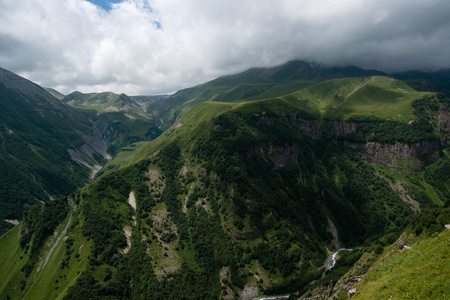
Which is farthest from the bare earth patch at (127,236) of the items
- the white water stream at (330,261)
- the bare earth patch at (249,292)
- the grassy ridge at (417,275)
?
the grassy ridge at (417,275)

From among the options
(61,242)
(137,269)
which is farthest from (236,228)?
(61,242)

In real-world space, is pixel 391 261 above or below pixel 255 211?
above

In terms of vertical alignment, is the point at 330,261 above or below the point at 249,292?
Result: below

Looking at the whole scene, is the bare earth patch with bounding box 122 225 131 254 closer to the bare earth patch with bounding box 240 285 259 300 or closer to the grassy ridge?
the bare earth patch with bounding box 240 285 259 300

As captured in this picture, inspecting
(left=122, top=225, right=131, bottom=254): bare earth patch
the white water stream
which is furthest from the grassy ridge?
(left=122, top=225, right=131, bottom=254): bare earth patch

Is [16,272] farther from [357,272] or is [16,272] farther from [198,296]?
[357,272]

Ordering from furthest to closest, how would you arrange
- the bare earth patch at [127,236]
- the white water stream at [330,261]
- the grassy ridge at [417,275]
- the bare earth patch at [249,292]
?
the white water stream at [330,261]
the bare earth patch at [127,236]
the bare earth patch at [249,292]
the grassy ridge at [417,275]

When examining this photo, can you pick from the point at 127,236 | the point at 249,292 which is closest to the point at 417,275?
the point at 249,292

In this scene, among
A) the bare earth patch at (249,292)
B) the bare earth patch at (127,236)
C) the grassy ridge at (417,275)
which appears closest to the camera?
the grassy ridge at (417,275)

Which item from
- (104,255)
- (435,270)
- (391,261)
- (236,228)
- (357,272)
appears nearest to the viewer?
(435,270)

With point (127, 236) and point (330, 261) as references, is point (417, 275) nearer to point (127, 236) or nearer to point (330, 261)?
point (330, 261)

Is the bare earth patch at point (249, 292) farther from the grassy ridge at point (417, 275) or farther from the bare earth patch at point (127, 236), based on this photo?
the grassy ridge at point (417, 275)
